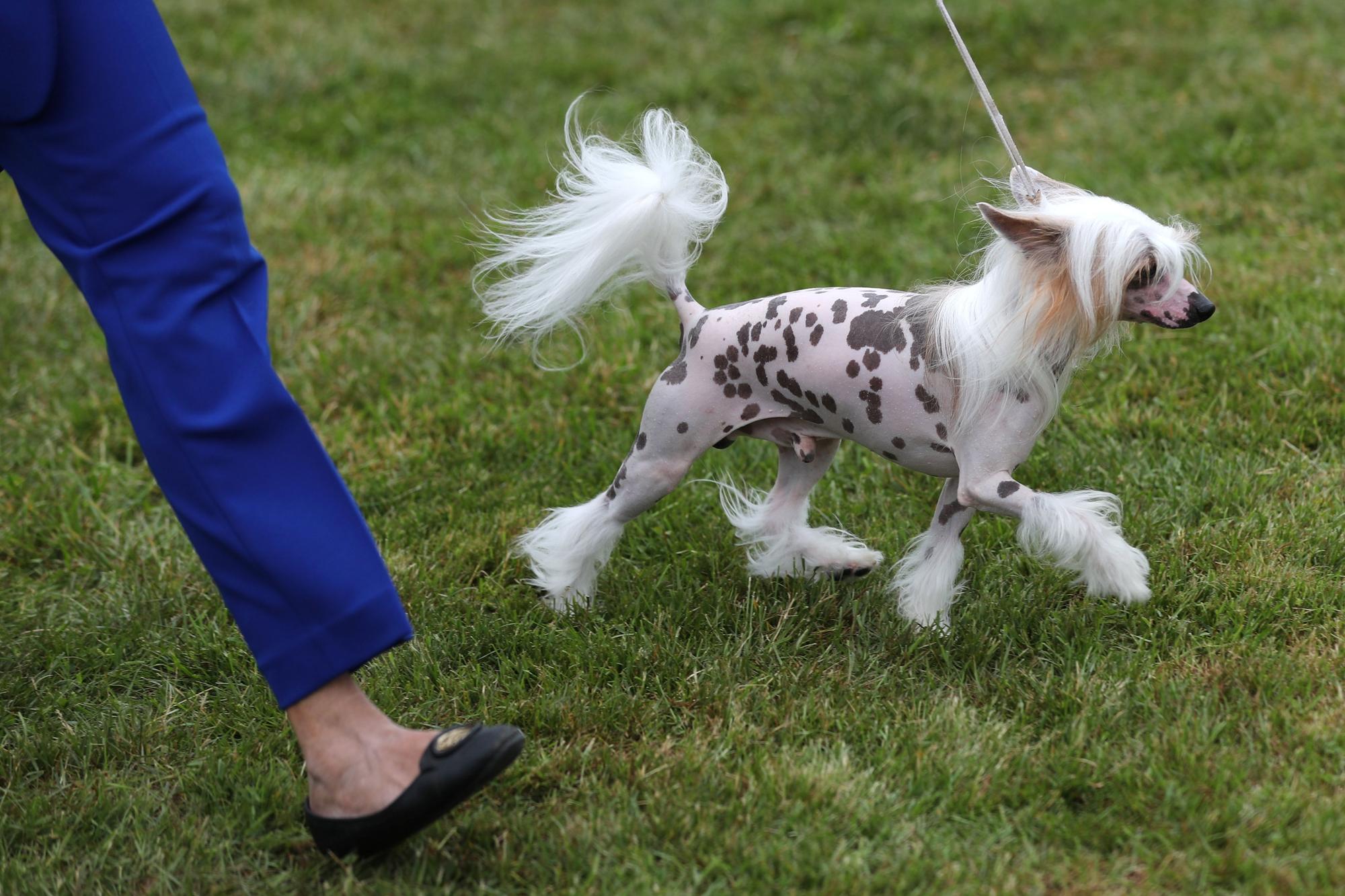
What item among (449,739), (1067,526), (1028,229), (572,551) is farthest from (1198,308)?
(449,739)

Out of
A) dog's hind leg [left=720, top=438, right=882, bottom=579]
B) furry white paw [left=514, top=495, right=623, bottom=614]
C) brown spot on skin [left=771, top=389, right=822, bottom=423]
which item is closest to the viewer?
brown spot on skin [left=771, top=389, right=822, bottom=423]

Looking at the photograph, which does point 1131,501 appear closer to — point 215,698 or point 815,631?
point 815,631

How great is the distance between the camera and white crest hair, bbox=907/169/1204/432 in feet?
8.00

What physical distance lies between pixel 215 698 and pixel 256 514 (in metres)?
0.97

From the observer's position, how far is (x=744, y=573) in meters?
3.25

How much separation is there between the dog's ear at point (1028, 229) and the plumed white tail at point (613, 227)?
1.98 feet

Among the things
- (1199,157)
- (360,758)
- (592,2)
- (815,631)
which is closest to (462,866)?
(360,758)

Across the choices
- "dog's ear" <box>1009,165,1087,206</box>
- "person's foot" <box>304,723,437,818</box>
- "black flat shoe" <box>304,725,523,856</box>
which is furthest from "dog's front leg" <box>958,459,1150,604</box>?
"person's foot" <box>304,723,437,818</box>

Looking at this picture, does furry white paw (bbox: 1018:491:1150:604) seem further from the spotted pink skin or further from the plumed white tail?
the plumed white tail

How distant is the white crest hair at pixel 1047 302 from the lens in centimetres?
244

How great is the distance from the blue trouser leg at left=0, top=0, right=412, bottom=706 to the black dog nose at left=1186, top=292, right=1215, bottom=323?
1554mm

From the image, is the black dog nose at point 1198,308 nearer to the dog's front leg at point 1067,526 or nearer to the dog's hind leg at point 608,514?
the dog's front leg at point 1067,526

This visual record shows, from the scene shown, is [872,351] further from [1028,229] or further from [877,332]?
[1028,229]

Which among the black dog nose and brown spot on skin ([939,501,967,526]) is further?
brown spot on skin ([939,501,967,526])
